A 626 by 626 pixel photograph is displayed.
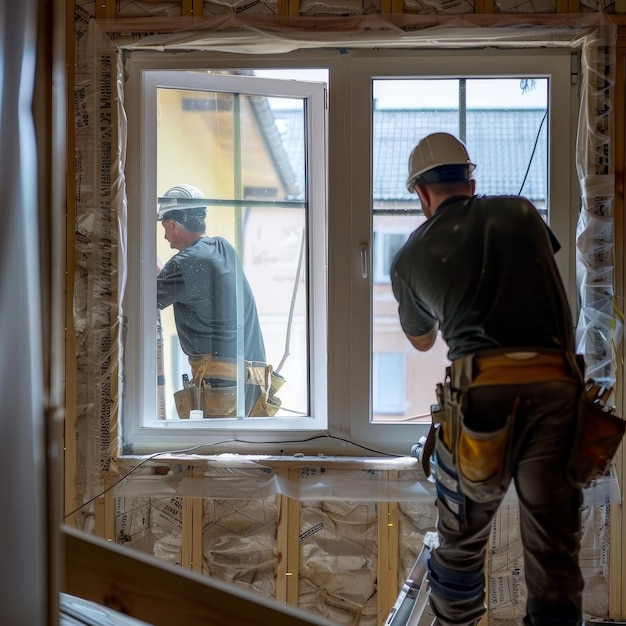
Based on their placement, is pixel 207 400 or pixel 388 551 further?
pixel 207 400

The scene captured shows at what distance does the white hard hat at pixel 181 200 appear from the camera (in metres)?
2.18

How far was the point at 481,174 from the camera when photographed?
2092 mm

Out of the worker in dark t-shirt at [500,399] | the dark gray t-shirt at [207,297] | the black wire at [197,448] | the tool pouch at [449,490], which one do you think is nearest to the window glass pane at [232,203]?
the dark gray t-shirt at [207,297]

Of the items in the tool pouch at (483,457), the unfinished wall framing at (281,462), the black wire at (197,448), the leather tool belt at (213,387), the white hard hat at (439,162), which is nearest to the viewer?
the tool pouch at (483,457)

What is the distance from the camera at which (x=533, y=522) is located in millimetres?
1490

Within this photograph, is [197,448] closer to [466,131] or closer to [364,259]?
[364,259]

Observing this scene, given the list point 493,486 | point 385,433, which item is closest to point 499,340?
point 493,486

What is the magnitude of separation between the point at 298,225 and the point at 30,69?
1607 millimetres

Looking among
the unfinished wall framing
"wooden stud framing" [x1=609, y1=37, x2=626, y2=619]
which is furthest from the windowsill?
"wooden stud framing" [x1=609, y1=37, x2=626, y2=619]

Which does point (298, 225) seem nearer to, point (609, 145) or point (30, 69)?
point (609, 145)

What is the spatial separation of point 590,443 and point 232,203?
4.39 feet

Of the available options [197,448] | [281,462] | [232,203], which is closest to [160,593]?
[281,462]

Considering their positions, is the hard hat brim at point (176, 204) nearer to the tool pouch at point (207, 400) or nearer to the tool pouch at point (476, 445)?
the tool pouch at point (207, 400)

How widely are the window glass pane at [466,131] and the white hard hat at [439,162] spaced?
1.57ft
